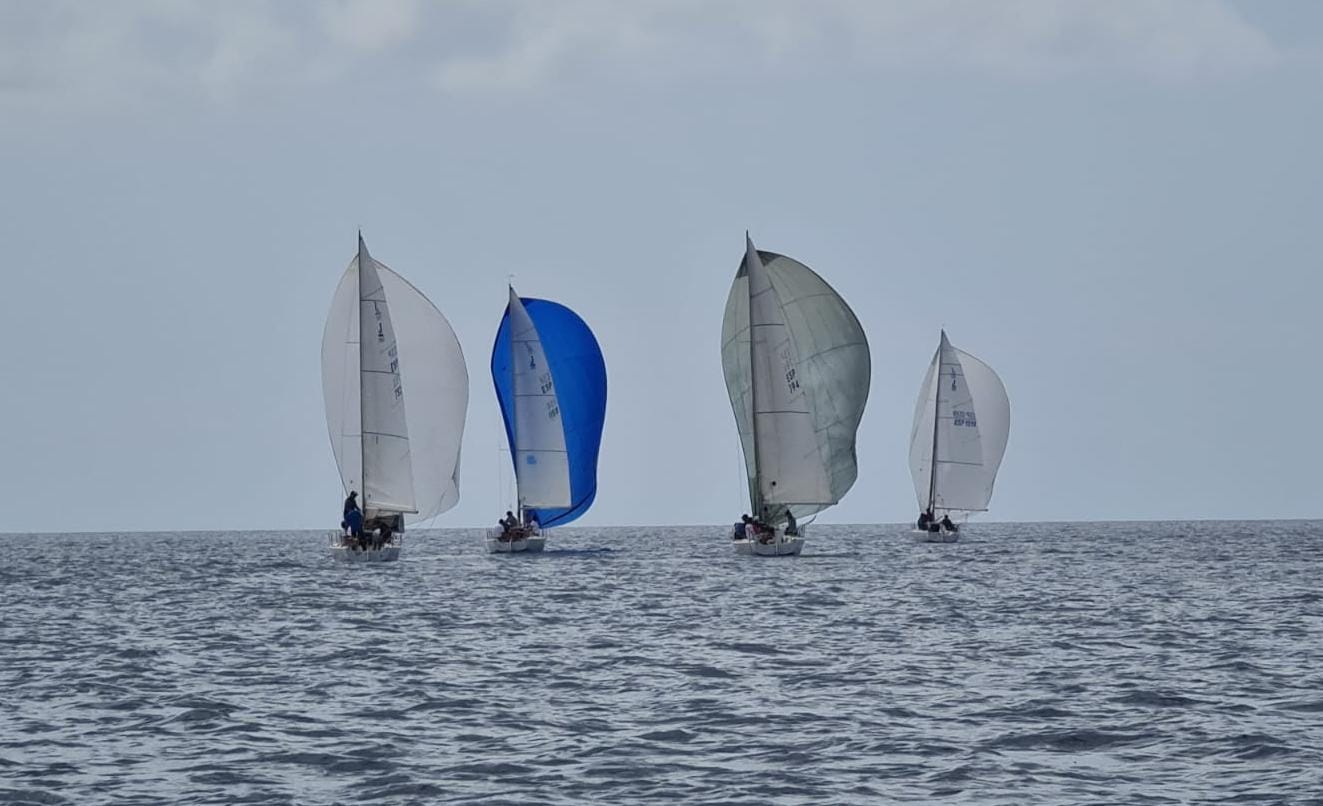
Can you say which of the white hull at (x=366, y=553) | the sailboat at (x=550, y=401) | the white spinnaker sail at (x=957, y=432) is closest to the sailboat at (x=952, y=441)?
the white spinnaker sail at (x=957, y=432)

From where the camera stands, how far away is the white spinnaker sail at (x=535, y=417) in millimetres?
66562

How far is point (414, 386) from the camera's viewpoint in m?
61.9

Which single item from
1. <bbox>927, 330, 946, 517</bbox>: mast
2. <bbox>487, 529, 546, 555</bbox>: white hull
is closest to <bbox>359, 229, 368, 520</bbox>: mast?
<bbox>487, 529, 546, 555</bbox>: white hull

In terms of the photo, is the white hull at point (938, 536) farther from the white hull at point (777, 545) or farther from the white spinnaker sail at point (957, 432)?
the white hull at point (777, 545)

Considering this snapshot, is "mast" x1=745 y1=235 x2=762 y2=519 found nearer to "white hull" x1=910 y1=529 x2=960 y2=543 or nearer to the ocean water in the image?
the ocean water

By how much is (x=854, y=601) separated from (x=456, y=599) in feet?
28.9

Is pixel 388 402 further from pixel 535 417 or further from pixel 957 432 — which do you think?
pixel 957 432

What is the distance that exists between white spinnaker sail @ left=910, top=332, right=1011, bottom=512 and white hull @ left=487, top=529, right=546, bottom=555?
25751mm

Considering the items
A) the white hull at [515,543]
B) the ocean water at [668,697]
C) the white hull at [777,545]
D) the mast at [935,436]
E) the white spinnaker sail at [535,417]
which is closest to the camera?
the ocean water at [668,697]

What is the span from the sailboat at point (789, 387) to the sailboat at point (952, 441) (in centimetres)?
2733

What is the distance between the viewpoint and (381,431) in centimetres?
5888

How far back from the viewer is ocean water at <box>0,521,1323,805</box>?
17.4m

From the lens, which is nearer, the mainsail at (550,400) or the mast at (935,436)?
the mainsail at (550,400)

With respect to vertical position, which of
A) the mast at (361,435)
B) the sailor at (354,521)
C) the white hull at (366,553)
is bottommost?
the white hull at (366,553)
